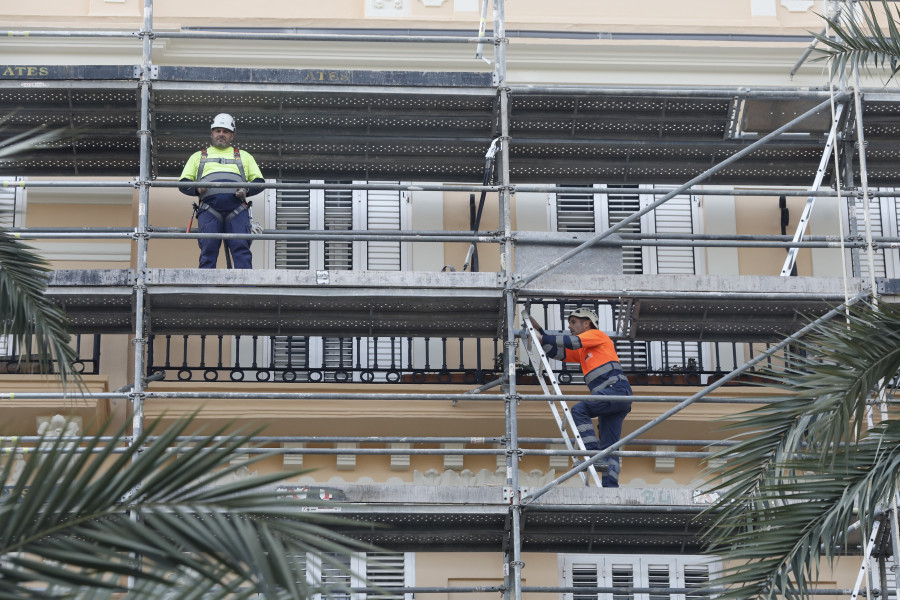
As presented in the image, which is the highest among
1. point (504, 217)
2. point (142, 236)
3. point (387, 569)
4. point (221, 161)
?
point (221, 161)

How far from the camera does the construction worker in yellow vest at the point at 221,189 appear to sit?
562 inches

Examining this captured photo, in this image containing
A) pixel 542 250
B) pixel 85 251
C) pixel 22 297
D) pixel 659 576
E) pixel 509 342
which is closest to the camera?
pixel 22 297

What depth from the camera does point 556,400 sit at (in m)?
13.0

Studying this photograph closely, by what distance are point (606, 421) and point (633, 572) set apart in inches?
85.2

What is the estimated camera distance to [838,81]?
15.1 metres

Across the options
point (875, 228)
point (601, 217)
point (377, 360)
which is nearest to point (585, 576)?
point (377, 360)

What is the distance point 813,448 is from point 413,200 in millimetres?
7574

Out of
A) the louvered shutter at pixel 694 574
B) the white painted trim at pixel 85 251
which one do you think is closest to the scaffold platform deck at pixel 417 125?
the white painted trim at pixel 85 251

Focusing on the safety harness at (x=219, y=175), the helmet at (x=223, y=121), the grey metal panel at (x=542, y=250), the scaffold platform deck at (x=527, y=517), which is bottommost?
the scaffold platform deck at (x=527, y=517)

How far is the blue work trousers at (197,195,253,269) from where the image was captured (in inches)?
564

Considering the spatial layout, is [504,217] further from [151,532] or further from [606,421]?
[151,532]

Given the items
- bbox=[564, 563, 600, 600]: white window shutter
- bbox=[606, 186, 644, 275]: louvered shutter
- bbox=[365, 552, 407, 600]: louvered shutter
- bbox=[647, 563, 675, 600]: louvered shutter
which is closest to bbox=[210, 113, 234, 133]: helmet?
bbox=[365, 552, 407, 600]: louvered shutter

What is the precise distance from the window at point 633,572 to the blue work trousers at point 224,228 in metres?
3.95

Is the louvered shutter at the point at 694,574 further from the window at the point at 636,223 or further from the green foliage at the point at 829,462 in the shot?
the green foliage at the point at 829,462
